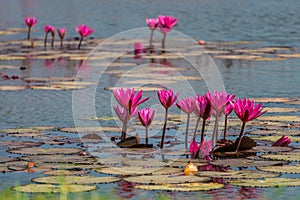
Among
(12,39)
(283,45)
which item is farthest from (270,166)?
(12,39)

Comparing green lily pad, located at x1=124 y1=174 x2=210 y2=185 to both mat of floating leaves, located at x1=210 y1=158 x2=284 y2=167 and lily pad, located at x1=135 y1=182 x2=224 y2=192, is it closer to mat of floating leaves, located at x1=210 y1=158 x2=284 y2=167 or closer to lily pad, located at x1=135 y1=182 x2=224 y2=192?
lily pad, located at x1=135 y1=182 x2=224 y2=192

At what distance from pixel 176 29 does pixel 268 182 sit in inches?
410

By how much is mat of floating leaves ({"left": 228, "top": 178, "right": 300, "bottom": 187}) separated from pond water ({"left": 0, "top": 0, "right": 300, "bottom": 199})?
4cm

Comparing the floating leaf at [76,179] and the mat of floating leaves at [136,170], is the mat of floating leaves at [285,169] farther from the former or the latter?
the floating leaf at [76,179]

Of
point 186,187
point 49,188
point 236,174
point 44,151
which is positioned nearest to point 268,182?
point 236,174

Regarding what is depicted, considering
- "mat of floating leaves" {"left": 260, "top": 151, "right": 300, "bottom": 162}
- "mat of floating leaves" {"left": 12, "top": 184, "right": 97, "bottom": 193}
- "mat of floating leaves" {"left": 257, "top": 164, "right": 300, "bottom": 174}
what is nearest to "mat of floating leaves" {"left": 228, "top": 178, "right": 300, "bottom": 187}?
"mat of floating leaves" {"left": 257, "top": 164, "right": 300, "bottom": 174}

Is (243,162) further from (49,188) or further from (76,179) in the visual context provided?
(49,188)

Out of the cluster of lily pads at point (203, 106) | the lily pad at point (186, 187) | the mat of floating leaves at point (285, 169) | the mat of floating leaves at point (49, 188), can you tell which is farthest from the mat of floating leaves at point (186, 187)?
the cluster of lily pads at point (203, 106)

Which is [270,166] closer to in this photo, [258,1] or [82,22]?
[82,22]

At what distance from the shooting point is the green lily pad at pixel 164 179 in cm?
445

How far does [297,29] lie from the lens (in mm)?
14422

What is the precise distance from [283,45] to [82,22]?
501 cm

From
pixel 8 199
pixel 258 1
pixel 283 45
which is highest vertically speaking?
pixel 258 1

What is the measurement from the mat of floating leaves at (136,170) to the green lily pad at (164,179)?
0.09 meters
